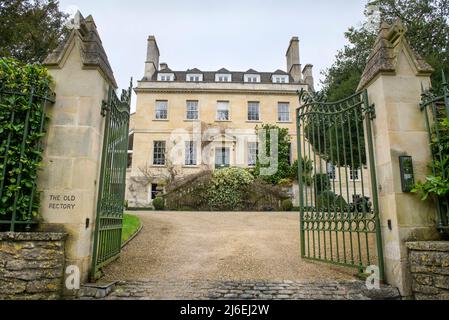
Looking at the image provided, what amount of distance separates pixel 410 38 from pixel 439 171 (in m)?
9.46

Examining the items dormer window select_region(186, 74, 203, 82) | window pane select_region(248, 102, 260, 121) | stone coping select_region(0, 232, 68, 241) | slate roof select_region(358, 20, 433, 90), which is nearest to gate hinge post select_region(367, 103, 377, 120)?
slate roof select_region(358, 20, 433, 90)

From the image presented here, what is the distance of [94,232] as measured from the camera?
14.8ft

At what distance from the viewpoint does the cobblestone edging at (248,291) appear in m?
3.94

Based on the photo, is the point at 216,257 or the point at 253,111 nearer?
the point at 216,257

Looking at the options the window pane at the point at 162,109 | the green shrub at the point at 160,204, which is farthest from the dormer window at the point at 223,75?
the green shrub at the point at 160,204

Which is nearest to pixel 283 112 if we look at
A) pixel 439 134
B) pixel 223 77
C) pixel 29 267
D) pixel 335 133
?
pixel 223 77

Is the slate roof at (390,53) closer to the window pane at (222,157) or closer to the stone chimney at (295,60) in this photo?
the window pane at (222,157)

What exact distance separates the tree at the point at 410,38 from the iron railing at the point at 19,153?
9.52 meters

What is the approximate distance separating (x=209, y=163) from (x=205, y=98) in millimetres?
5327

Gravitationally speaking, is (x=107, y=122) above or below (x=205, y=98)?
below

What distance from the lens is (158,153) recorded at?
23156 mm

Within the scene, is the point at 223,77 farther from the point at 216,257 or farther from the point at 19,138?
the point at 19,138
